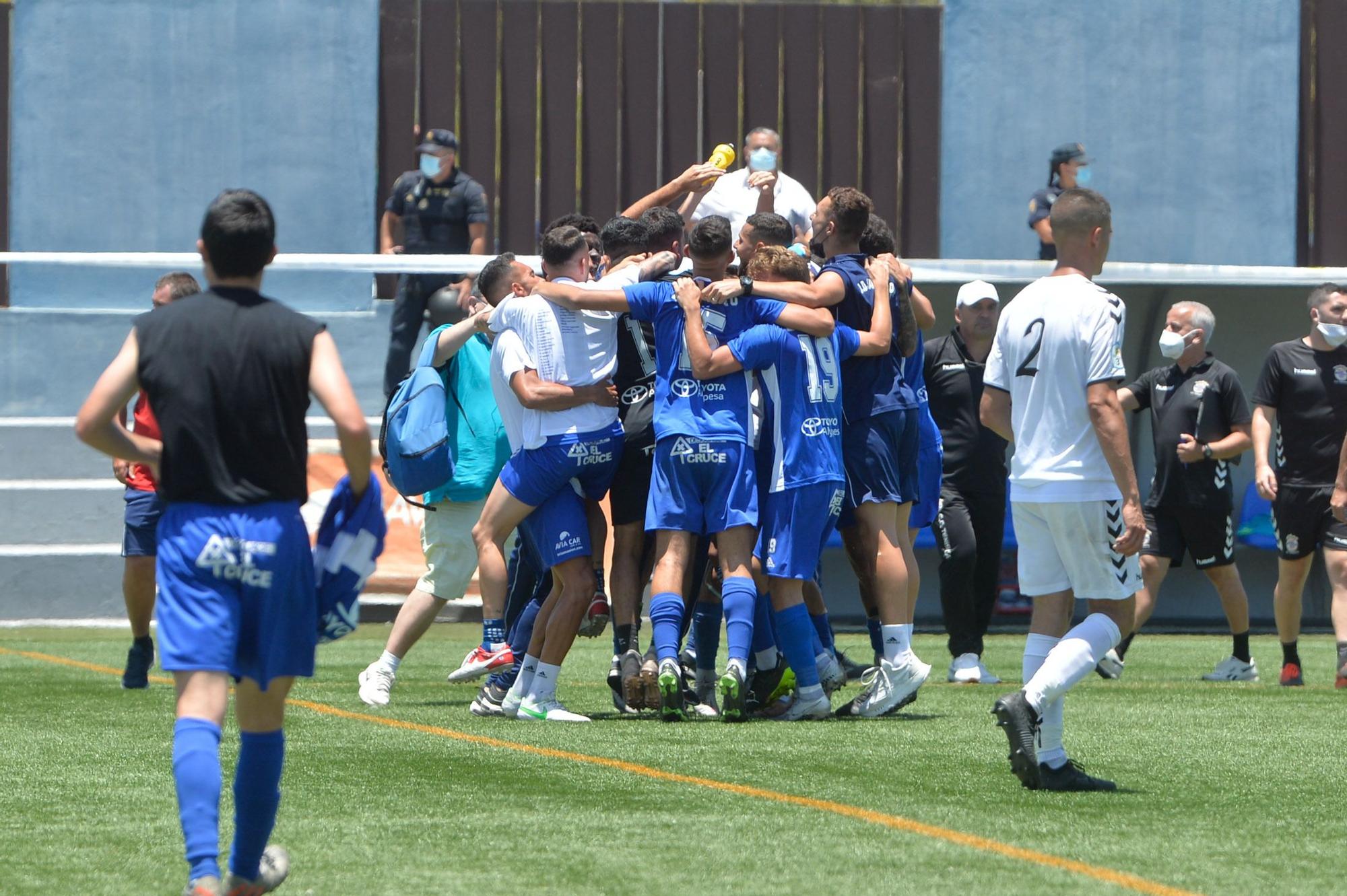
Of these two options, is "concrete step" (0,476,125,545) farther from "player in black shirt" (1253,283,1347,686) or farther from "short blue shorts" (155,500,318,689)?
"short blue shorts" (155,500,318,689)

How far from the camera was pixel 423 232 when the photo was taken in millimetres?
15031

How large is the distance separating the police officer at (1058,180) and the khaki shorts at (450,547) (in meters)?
7.27

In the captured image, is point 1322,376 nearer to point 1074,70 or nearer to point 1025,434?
point 1025,434

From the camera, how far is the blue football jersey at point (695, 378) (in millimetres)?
7707

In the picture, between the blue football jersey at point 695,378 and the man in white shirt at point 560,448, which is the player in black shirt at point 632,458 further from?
the blue football jersey at point 695,378

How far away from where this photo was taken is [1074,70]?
17359mm

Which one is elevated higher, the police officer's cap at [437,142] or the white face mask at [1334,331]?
the police officer's cap at [437,142]

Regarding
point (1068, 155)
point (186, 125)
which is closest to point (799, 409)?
point (1068, 155)

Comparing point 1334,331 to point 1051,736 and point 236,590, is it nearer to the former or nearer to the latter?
point 1051,736

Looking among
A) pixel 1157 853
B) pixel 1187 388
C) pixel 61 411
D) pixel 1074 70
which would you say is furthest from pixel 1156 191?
pixel 1157 853

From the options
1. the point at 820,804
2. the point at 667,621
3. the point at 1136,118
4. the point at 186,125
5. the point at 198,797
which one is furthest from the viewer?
the point at 1136,118

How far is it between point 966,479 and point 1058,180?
540cm

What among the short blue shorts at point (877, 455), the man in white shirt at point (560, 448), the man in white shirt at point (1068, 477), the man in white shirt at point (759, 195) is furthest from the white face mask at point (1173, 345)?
the man in white shirt at point (1068, 477)

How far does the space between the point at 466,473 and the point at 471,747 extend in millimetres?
2351
